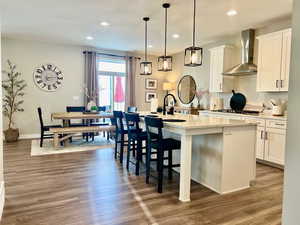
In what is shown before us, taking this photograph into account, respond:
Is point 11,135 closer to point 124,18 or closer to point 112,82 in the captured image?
point 112,82

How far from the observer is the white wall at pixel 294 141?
1.03m

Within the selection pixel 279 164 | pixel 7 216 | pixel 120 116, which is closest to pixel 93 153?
pixel 120 116

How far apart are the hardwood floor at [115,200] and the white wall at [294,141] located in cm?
126

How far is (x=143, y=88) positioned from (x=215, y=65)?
3.12m

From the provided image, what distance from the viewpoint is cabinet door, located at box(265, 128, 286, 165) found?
3867mm

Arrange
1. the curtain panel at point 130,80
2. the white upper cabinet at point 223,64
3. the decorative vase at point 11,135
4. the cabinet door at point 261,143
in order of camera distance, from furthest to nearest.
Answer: the curtain panel at point 130,80 < the decorative vase at point 11,135 < the white upper cabinet at point 223,64 < the cabinet door at point 261,143

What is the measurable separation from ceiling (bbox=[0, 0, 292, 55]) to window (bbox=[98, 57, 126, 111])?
1.28m

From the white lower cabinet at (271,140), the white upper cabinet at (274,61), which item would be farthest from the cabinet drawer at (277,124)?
the white upper cabinet at (274,61)

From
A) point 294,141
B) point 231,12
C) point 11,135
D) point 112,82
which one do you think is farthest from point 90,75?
point 294,141

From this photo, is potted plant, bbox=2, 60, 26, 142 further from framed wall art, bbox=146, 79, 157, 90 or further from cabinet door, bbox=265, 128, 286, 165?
cabinet door, bbox=265, 128, 286, 165

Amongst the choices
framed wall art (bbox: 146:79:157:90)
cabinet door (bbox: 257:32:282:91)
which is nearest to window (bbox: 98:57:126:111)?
framed wall art (bbox: 146:79:157:90)

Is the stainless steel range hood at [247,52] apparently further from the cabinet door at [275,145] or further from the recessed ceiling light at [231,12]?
the cabinet door at [275,145]

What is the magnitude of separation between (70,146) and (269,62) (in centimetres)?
500

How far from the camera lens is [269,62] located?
445cm
